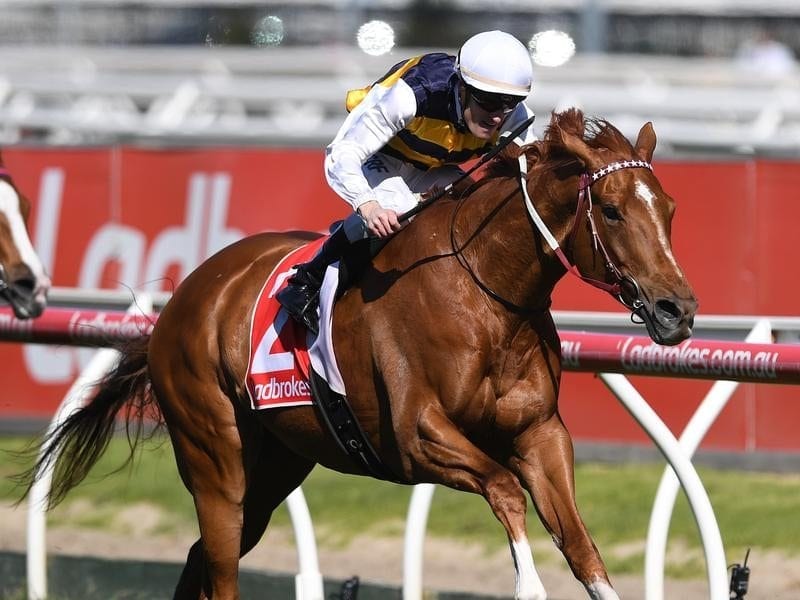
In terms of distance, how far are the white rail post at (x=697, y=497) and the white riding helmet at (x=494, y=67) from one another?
3.69 ft

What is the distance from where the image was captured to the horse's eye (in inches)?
155

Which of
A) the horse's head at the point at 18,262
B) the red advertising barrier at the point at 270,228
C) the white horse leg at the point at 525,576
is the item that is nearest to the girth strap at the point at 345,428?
the white horse leg at the point at 525,576

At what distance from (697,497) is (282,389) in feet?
4.21

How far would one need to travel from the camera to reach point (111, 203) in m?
9.26

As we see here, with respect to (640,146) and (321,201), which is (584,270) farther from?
(321,201)

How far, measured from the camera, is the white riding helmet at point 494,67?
4195 millimetres

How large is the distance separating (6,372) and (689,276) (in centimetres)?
415

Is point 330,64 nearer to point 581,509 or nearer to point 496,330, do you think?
point 581,509

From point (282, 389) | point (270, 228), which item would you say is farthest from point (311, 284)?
point (270, 228)

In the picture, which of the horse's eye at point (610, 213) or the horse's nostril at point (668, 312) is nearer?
the horse's nostril at point (668, 312)

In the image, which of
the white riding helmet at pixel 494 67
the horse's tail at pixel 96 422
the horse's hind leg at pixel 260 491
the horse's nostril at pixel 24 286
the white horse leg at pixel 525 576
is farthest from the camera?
the horse's nostril at pixel 24 286

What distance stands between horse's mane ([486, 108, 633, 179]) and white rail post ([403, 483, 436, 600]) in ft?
4.17

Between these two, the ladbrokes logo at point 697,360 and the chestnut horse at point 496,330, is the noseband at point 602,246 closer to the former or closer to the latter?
the chestnut horse at point 496,330

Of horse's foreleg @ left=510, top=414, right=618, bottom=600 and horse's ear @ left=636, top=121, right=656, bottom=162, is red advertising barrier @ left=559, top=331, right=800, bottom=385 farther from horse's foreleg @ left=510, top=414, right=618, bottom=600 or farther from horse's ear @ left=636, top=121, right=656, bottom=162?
horse's ear @ left=636, top=121, right=656, bottom=162
